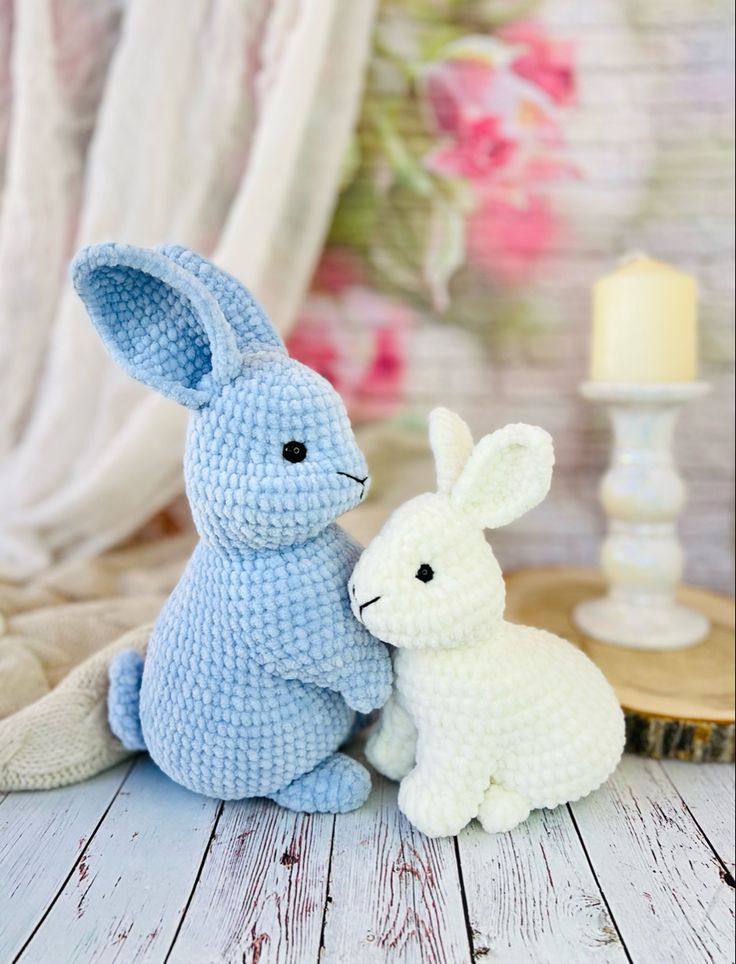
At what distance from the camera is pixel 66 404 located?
1.27 metres

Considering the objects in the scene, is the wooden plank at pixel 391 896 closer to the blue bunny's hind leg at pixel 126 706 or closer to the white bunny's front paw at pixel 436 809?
the white bunny's front paw at pixel 436 809

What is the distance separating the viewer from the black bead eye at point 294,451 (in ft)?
2.39

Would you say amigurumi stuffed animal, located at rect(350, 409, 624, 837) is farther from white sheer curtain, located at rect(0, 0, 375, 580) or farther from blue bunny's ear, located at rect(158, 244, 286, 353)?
white sheer curtain, located at rect(0, 0, 375, 580)

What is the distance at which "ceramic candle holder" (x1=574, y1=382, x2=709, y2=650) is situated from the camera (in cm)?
108

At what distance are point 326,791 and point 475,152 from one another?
3.42ft

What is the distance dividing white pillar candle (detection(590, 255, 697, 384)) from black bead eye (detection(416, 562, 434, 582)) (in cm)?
48

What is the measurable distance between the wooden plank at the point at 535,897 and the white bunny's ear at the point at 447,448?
33 centimetres

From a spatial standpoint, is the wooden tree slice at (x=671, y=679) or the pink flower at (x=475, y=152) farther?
the pink flower at (x=475, y=152)

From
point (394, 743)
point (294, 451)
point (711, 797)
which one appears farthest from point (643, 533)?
point (294, 451)

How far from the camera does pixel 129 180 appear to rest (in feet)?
3.98

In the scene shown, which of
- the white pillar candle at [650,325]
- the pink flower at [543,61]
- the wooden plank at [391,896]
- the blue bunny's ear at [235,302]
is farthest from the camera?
the pink flower at [543,61]

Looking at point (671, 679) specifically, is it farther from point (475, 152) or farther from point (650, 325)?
point (475, 152)

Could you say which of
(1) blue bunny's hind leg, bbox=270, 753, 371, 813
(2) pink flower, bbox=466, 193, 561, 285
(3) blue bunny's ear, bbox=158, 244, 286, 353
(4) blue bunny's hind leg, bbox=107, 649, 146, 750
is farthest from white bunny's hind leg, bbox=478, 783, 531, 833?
(2) pink flower, bbox=466, 193, 561, 285

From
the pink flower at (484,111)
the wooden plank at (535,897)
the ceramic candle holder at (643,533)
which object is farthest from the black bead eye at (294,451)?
the pink flower at (484,111)
